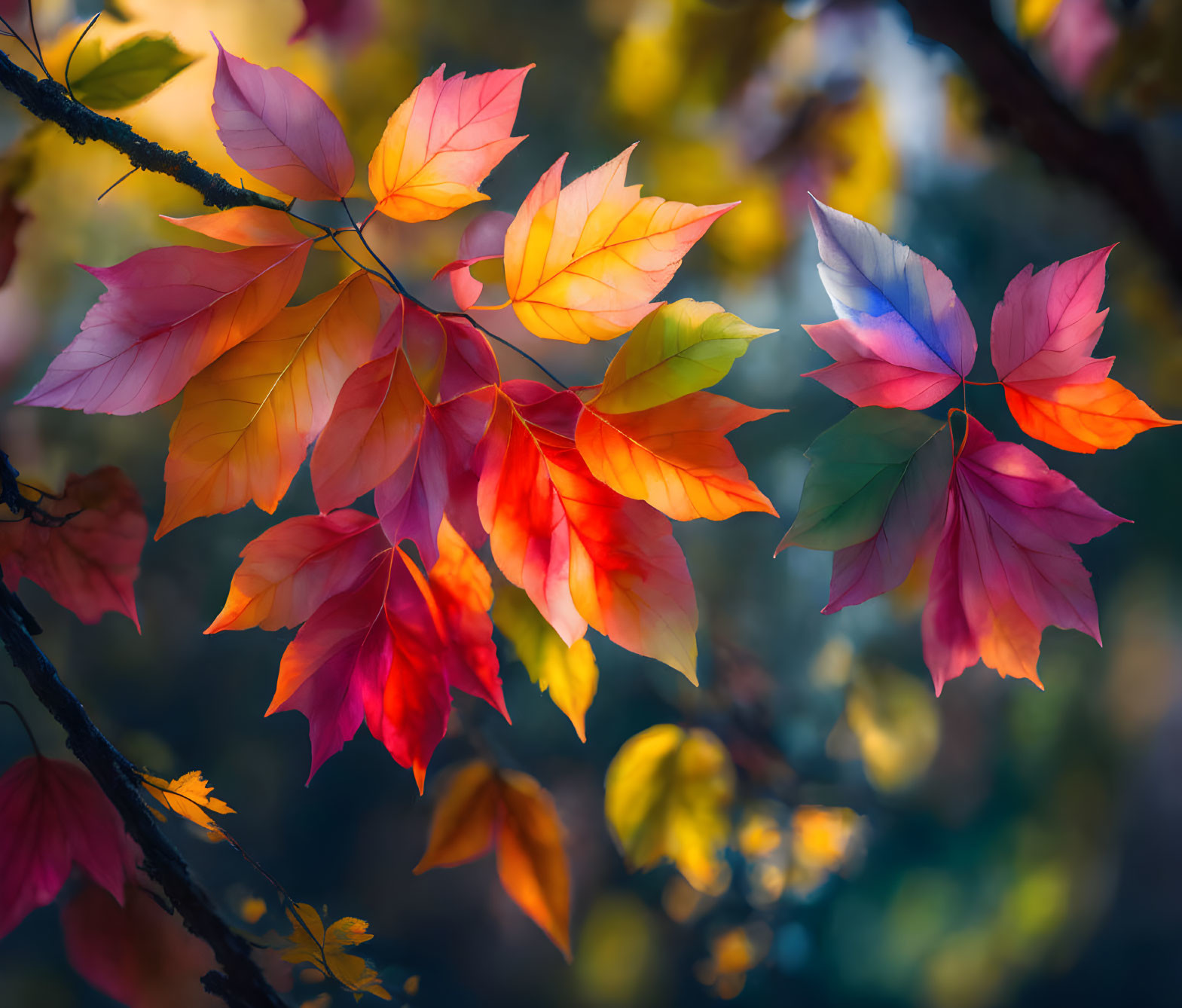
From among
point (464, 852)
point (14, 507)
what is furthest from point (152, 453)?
point (464, 852)

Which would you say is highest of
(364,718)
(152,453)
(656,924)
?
(152,453)

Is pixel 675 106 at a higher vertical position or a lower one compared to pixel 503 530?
higher

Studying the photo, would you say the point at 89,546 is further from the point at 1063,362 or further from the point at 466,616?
the point at 1063,362

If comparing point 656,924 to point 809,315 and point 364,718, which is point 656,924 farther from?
point 809,315

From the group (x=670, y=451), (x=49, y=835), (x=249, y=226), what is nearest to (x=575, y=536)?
(x=670, y=451)

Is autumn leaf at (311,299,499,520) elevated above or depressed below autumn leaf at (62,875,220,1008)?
above

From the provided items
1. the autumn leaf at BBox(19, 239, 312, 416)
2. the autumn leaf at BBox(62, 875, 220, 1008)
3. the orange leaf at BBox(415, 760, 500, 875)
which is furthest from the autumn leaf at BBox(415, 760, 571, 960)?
the autumn leaf at BBox(19, 239, 312, 416)

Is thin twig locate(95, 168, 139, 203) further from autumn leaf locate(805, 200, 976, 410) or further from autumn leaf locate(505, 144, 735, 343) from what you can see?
autumn leaf locate(805, 200, 976, 410)
